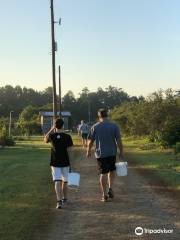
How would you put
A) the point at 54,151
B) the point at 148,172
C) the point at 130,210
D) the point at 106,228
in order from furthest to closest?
the point at 148,172
the point at 54,151
the point at 130,210
the point at 106,228

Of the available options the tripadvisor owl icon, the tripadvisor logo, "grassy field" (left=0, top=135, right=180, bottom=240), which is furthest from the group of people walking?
the tripadvisor logo

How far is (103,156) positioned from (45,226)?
2.82m

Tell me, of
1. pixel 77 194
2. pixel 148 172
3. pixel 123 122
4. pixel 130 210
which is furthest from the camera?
pixel 123 122

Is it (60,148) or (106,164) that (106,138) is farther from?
(60,148)

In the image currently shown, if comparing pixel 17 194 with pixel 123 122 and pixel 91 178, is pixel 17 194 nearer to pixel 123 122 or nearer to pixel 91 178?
pixel 91 178

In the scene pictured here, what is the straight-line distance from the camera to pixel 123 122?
53.2 m

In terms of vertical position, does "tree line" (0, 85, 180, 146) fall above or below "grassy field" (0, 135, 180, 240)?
above

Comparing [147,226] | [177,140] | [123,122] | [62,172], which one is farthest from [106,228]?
[123,122]

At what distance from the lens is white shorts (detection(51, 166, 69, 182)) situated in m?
11.4

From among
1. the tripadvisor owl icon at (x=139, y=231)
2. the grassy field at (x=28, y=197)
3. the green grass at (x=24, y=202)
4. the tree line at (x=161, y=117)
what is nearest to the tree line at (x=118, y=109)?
the tree line at (x=161, y=117)

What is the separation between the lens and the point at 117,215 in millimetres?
10039

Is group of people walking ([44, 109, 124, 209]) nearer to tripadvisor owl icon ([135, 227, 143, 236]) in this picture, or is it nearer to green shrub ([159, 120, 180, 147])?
tripadvisor owl icon ([135, 227, 143, 236])

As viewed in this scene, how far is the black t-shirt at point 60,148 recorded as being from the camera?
11.4 m

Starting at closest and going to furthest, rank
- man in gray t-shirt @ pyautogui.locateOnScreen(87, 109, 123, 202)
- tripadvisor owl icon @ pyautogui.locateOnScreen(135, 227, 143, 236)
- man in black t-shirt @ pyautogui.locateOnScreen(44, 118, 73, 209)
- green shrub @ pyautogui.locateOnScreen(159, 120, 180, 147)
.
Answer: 1. tripadvisor owl icon @ pyautogui.locateOnScreen(135, 227, 143, 236)
2. man in black t-shirt @ pyautogui.locateOnScreen(44, 118, 73, 209)
3. man in gray t-shirt @ pyautogui.locateOnScreen(87, 109, 123, 202)
4. green shrub @ pyautogui.locateOnScreen(159, 120, 180, 147)
